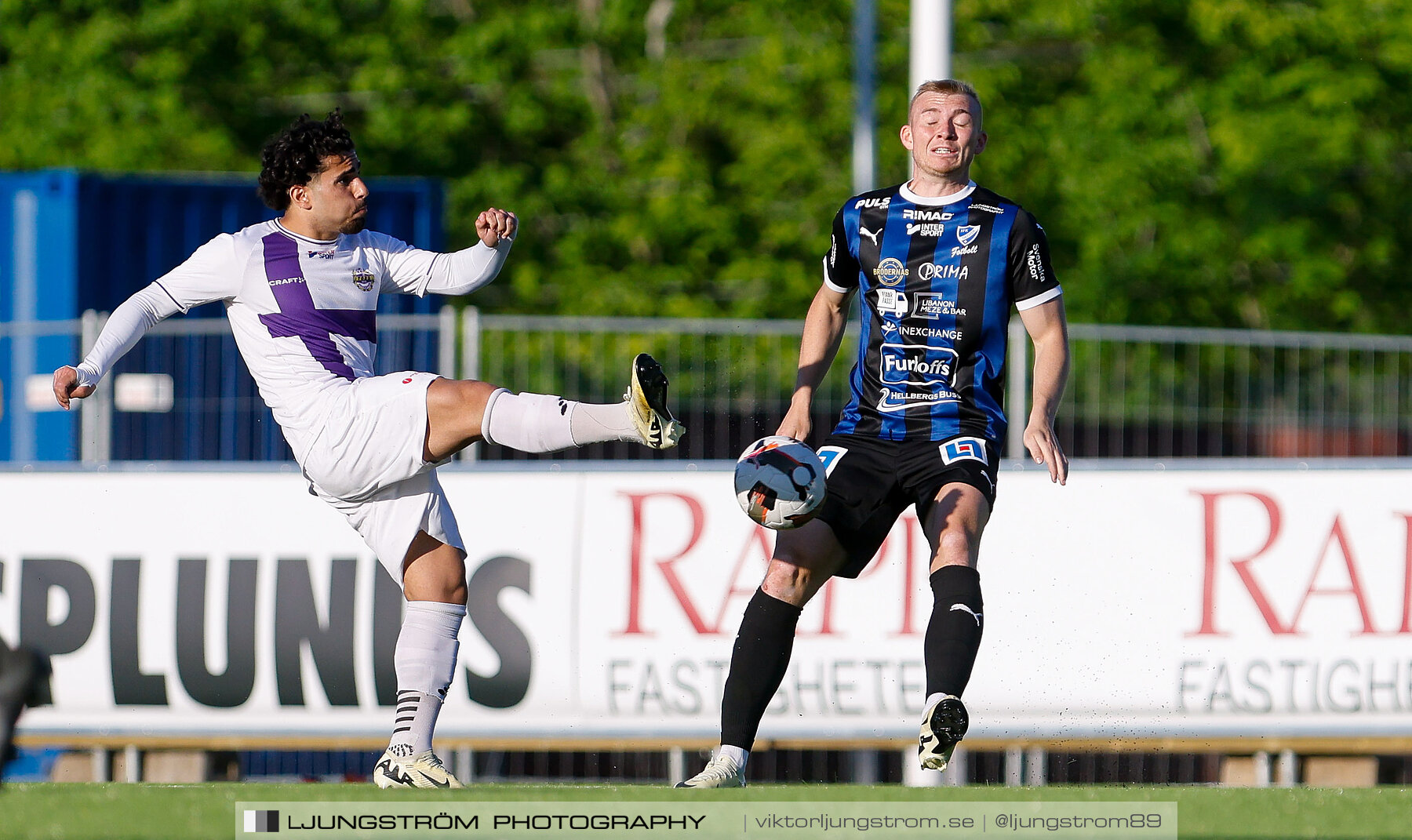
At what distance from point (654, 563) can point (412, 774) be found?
3006 mm

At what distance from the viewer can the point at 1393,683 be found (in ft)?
30.5

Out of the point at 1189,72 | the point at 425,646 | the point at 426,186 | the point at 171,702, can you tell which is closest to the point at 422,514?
the point at 425,646

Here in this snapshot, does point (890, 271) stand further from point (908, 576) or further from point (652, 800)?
point (908, 576)

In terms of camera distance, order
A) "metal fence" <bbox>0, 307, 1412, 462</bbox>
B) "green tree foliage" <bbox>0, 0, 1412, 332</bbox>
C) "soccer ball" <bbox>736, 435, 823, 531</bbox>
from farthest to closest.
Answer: "green tree foliage" <bbox>0, 0, 1412, 332</bbox> → "metal fence" <bbox>0, 307, 1412, 462</bbox> → "soccer ball" <bbox>736, 435, 823, 531</bbox>

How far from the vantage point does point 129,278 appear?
1371 centimetres

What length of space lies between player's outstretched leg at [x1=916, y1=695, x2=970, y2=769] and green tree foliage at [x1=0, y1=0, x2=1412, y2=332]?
15198 mm

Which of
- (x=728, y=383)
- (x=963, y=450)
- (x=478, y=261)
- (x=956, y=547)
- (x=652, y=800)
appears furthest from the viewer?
(x=728, y=383)

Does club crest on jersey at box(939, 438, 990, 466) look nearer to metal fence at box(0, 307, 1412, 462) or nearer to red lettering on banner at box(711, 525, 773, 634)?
red lettering on banner at box(711, 525, 773, 634)

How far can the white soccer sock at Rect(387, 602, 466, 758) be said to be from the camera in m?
6.88

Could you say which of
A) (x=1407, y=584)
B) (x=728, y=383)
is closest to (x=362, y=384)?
(x=1407, y=584)

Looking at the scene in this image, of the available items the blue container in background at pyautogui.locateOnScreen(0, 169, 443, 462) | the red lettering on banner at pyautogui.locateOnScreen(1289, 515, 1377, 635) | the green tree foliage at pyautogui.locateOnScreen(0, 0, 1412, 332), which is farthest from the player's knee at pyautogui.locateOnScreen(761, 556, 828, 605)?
the green tree foliage at pyautogui.locateOnScreen(0, 0, 1412, 332)

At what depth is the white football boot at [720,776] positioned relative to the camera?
6.32 m

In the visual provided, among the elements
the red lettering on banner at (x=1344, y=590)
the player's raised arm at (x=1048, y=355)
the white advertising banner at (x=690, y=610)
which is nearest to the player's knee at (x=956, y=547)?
the player's raised arm at (x=1048, y=355)

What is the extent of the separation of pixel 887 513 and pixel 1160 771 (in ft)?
15.6
